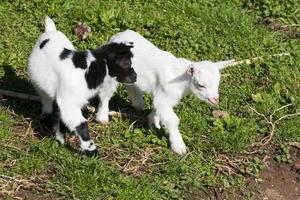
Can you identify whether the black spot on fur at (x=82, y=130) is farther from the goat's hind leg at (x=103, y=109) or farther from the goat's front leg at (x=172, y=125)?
the goat's front leg at (x=172, y=125)

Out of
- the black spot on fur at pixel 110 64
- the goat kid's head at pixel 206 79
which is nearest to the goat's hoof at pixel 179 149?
the goat kid's head at pixel 206 79

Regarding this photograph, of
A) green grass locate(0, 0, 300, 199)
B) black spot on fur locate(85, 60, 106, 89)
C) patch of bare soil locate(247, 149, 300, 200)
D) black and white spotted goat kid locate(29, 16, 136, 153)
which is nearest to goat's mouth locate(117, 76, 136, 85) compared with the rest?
black and white spotted goat kid locate(29, 16, 136, 153)

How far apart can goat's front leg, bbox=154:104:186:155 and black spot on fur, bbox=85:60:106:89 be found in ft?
2.74

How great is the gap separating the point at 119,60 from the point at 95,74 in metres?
0.25

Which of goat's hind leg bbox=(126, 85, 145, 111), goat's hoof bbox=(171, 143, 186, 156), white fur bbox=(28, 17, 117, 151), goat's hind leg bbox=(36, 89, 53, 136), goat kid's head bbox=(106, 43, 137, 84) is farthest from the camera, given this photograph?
goat's hind leg bbox=(126, 85, 145, 111)

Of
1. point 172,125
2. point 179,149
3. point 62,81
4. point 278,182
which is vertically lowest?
point 278,182

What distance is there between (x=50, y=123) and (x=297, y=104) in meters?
3.00

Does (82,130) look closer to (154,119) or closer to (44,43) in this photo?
(44,43)

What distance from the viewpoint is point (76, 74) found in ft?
18.9

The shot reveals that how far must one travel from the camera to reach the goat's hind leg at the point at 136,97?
6992mm

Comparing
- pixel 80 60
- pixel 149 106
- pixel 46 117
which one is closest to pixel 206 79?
pixel 80 60

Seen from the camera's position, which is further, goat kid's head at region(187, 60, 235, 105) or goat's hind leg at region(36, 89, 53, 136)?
goat's hind leg at region(36, 89, 53, 136)

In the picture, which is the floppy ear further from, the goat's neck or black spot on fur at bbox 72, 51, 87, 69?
black spot on fur at bbox 72, 51, 87, 69

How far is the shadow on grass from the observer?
262 inches
